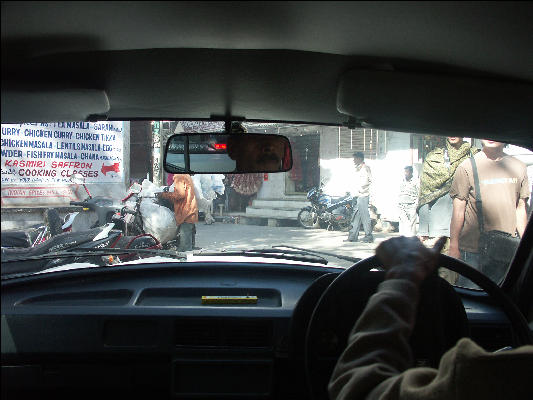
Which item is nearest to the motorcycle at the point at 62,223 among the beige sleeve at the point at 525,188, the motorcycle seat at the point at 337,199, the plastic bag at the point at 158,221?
the plastic bag at the point at 158,221

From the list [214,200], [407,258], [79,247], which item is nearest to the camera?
[407,258]

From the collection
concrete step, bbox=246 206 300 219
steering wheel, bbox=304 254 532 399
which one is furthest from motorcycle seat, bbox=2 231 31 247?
concrete step, bbox=246 206 300 219

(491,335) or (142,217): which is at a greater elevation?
(142,217)

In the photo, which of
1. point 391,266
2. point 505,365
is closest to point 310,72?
point 391,266

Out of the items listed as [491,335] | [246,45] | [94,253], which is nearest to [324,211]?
[491,335]

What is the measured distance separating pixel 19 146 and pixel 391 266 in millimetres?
2398

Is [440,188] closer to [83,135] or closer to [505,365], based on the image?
[83,135]

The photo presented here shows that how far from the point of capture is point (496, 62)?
101 inches

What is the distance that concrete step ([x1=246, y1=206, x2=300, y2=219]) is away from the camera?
491cm

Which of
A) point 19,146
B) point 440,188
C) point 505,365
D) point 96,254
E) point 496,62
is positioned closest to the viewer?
point 505,365

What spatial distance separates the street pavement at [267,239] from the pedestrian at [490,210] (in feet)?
2.55

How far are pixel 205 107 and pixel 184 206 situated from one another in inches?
40.4

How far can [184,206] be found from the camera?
414 centimetres

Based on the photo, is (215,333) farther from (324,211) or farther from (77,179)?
(324,211)
